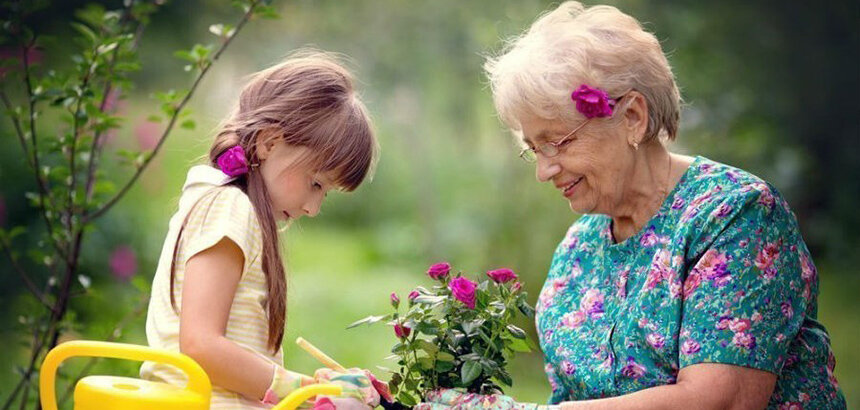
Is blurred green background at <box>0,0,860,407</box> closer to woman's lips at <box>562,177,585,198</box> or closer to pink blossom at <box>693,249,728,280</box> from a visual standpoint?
woman's lips at <box>562,177,585,198</box>

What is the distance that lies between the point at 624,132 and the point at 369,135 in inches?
23.4

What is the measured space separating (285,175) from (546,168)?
61cm

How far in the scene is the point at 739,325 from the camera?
88.4 inches

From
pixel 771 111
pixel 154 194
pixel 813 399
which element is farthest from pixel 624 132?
pixel 154 194

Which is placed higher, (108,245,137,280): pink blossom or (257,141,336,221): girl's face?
(257,141,336,221): girl's face

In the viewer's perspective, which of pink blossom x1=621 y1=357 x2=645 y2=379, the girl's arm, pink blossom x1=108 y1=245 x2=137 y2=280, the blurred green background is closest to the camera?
the girl's arm

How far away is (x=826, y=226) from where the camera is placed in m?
7.23

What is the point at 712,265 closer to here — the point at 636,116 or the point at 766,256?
the point at 766,256

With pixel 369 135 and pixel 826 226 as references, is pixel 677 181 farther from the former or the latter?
pixel 826 226

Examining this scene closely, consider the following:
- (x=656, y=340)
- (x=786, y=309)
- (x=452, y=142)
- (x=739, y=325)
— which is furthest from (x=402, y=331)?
(x=452, y=142)

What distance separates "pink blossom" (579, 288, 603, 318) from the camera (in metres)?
2.60

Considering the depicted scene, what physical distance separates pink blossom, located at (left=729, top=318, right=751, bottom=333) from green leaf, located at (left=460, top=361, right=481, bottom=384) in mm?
544

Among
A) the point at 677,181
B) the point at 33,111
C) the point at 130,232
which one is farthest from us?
the point at 130,232

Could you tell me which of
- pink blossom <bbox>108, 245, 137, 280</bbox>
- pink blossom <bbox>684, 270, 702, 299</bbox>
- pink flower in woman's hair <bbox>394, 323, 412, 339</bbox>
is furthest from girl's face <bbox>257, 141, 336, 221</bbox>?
pink blossom <bbox>108, 245, 137, 280</bbox>
